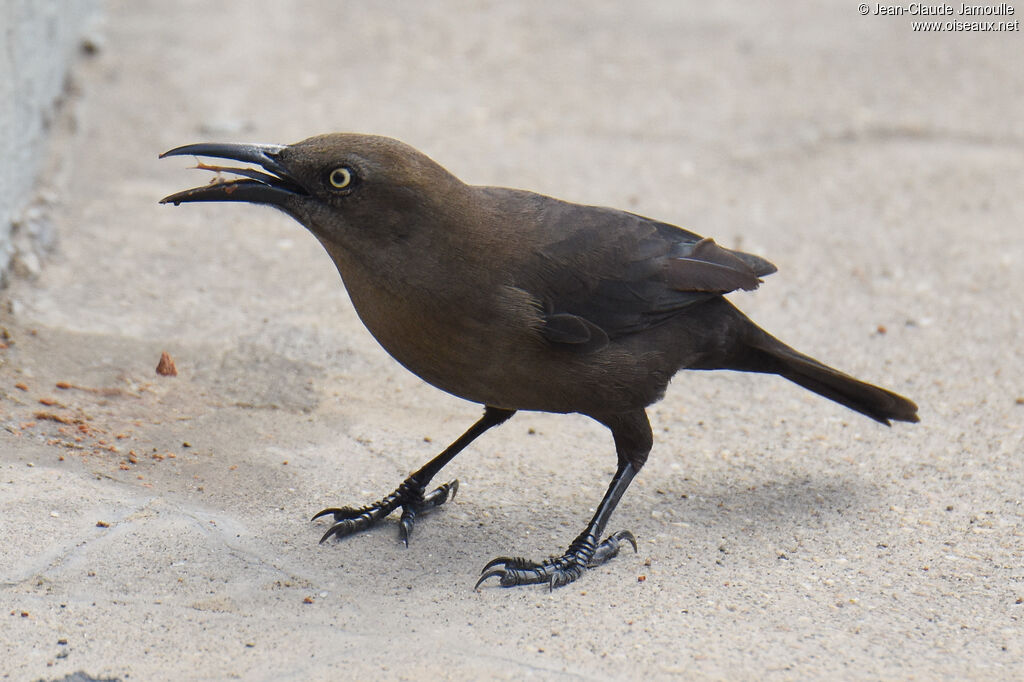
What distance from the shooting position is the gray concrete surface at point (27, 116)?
532 cm

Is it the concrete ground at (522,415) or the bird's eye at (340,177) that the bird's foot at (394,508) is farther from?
the bird's eye at (340,177)

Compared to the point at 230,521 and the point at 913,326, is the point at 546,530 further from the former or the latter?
the point at 913,326

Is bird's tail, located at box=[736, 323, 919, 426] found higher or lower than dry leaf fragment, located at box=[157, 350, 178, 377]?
higher

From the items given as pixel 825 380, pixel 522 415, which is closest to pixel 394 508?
pixel 522 415

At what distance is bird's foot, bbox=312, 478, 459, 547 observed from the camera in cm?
386

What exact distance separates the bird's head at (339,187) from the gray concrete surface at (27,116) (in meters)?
1.99

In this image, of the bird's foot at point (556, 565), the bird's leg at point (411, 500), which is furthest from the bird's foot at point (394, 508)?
the bird's foot at point (556, 565)

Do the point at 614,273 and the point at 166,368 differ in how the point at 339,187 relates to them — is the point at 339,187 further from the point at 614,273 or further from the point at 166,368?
the point at 166,368

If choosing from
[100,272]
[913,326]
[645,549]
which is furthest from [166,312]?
[913,326]

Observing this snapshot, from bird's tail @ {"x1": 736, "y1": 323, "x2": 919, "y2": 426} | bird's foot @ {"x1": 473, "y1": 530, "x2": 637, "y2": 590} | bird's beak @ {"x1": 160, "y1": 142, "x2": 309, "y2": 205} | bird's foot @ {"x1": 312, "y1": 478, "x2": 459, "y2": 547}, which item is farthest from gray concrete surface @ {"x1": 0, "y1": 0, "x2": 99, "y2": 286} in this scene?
bird's tail @ {"x1": 736, "y1": 323, "x2": 919, "y2": 426}

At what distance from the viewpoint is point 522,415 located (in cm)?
494

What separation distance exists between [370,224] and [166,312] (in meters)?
2.05

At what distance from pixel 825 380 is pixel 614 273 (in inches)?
41.8

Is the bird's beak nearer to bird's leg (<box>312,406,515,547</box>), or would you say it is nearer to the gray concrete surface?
bird's leg (<box>312,406,515,547</box>)
